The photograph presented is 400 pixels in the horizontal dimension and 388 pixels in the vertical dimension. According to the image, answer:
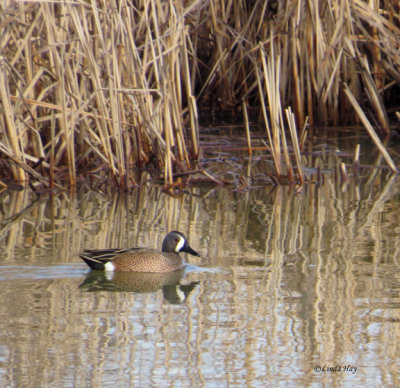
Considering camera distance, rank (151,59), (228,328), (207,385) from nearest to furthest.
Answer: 1. (207,385)
2. (228,328)
3. (151,59)

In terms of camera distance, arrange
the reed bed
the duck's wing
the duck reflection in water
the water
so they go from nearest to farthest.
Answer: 1. the water
2. the duck reflection in water
3. the duck's wing
4. the reed bed

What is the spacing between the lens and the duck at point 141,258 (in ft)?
18.5

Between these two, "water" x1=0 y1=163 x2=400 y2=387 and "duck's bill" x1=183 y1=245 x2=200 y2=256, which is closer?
"water" x1=0 y1=163 x2=400 y2=387

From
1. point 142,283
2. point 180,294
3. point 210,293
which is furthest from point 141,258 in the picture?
point 210,293

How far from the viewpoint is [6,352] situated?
13.4 feet

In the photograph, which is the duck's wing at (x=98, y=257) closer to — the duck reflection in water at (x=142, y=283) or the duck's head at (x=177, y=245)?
the duck reflection in water at (x=142, y=283)

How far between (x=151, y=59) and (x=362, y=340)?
447 cm

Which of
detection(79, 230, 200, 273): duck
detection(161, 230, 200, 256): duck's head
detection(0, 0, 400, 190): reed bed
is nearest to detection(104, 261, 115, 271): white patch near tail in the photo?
detection(79, 230, 200, 273): duck

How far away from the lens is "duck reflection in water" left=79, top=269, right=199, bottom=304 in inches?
210

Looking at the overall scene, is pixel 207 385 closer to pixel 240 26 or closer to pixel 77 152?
pixel 77 152

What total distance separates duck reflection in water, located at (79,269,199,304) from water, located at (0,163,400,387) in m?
0.01

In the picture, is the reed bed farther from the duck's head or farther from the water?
the duck's head

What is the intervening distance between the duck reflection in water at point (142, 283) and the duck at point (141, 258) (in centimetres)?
4

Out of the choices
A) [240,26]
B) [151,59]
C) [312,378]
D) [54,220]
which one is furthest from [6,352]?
[240,26]
